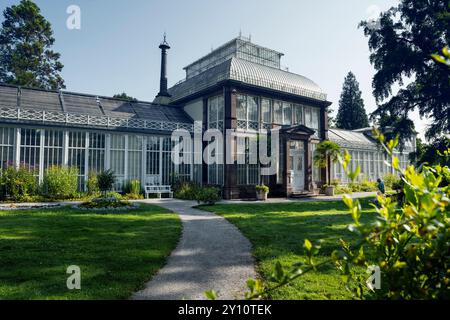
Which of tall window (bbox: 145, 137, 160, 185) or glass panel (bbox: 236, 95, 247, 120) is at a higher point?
glass panel (bbox: 236, 95, 247, 120)

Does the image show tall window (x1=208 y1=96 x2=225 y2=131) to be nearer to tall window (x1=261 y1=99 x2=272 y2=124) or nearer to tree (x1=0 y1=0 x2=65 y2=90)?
tall window (x1=261 y1=99 x2=272 y2=124)

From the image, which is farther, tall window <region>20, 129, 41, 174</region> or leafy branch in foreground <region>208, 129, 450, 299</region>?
tall window <region>20, 129, 41, 174</region>

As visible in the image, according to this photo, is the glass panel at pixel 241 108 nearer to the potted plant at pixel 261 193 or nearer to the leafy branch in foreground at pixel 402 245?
the potted plant at pixel 261 193

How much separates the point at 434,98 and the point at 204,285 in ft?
69.2

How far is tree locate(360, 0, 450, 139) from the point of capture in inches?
702

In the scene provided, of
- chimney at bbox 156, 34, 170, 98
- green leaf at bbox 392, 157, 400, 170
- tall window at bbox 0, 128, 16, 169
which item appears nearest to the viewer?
green leaf at bbox 392, 157, 400, 170

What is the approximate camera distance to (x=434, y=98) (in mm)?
18953

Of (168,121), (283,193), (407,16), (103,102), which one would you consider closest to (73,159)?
(103,102)

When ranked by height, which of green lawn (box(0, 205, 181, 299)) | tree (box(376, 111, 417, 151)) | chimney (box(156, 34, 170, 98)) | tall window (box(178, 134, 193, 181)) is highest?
chimney (box(156, 34, 170, 98))

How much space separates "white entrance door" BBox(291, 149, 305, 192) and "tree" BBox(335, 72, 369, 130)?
3410 centimetres

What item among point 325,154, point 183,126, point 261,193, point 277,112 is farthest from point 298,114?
point 183,126

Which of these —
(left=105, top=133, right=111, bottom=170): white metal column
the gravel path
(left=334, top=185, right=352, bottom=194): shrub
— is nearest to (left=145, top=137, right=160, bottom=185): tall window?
(left=105, top=133, right=111, bottom=170): white metal column

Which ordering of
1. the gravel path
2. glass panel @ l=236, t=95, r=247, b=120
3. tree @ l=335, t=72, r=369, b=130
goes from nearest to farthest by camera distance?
the gravel path
glass panel @ l=236, t=95, r=247, b=120
tree @ l=335, t=72, r=369, b=130

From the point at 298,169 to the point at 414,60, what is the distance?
1012cm
